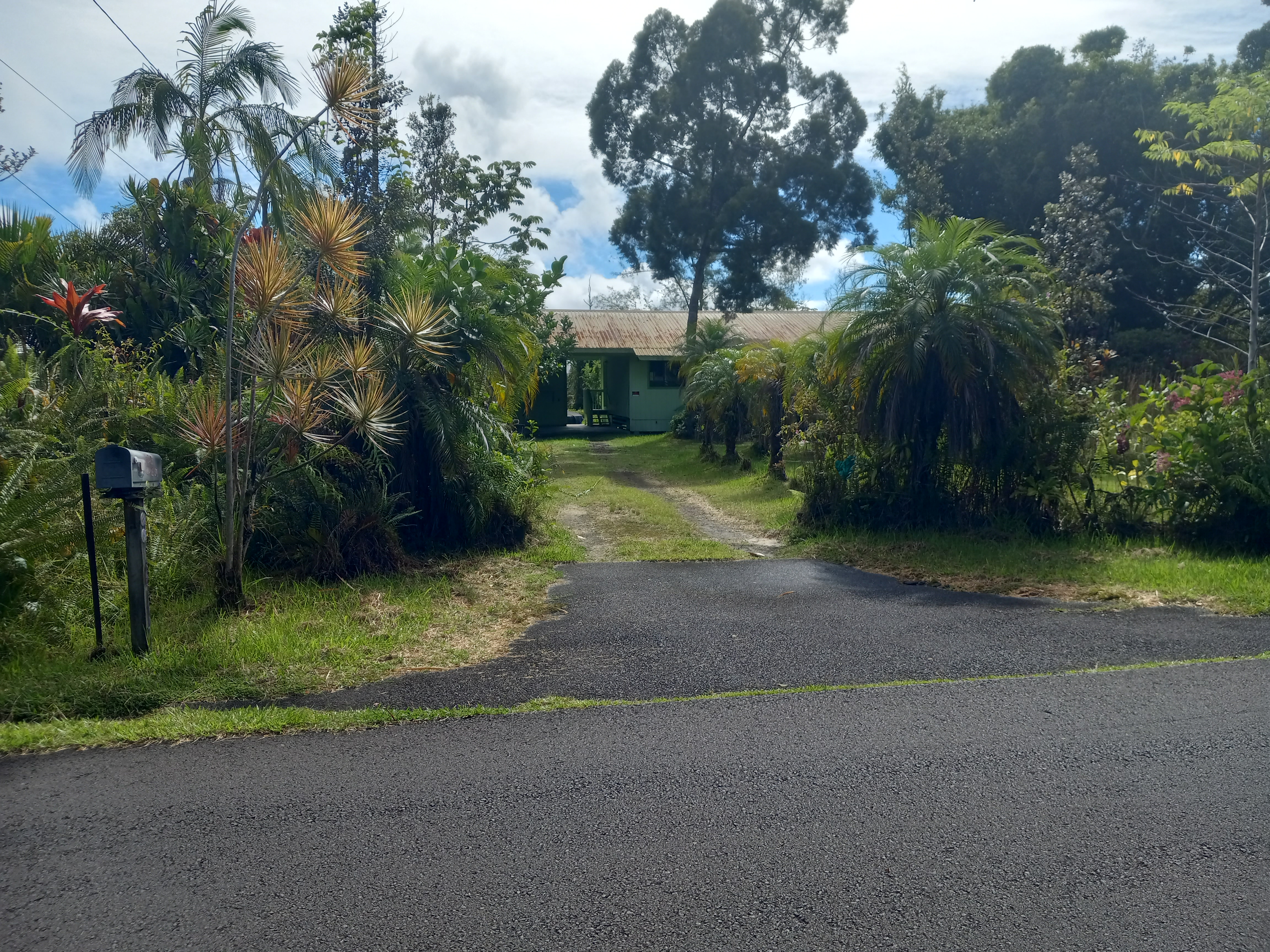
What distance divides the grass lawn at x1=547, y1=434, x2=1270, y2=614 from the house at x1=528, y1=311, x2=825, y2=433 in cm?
1530

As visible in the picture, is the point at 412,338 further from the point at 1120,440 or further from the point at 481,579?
the point at 1120,440

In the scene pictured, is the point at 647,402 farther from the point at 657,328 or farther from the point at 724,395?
the point at 724,395

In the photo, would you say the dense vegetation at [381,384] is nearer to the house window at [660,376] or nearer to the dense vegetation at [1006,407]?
the dense vegetation at [1006,407]

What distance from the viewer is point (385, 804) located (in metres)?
3.86

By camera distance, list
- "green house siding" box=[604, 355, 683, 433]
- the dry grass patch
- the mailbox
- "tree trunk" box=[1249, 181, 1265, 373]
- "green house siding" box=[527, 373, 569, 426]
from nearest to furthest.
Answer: the mailbox
the dry grass patch
"tree trunk" box=[1249, 181, 1265, 373]
"green house siding" box=[604, 355, 683, 433]
"green house siding" box=[527, 373, 569, 426]

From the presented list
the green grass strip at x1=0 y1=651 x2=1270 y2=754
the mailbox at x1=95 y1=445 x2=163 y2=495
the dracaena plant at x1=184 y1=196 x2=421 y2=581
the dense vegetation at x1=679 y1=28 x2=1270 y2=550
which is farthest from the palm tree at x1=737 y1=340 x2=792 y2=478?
the mailbox at x1=95 y1=445 x2=163 y2=495

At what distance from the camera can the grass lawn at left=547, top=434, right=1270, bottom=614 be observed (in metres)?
8.10

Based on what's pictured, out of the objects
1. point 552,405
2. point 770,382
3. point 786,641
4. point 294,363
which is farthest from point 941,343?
point 552,405

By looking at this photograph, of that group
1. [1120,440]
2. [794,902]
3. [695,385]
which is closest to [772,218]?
[695,385]

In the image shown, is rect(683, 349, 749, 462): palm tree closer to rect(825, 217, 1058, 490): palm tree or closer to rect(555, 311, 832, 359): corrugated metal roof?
rect(555, 311, 832, 359): corrugated metal roof

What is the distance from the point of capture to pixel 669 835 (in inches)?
141

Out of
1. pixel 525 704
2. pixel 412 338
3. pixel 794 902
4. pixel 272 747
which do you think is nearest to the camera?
pixel 794 902

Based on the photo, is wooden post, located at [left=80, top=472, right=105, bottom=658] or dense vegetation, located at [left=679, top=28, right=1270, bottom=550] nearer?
wooden post, located at [left=80, top=472, right=105, bottom=658]

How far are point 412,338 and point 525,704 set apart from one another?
15.0 ft
